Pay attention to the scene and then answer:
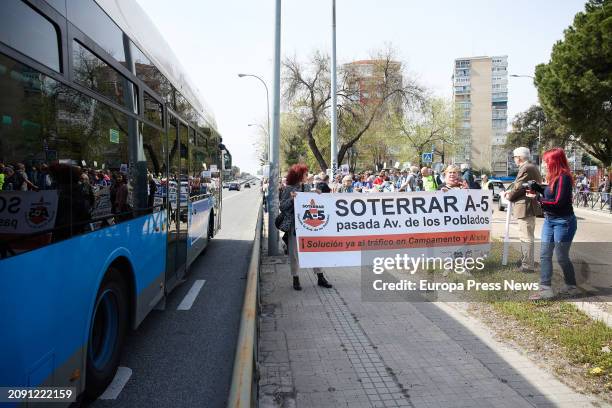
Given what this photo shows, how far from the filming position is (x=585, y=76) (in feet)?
99.3

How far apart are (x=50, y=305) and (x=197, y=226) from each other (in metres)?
5.95

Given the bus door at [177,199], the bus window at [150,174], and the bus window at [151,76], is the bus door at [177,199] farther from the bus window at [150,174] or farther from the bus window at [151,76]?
the bus window at [150,174]

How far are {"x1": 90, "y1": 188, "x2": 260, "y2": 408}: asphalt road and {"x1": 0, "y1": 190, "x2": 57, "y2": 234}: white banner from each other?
182cm

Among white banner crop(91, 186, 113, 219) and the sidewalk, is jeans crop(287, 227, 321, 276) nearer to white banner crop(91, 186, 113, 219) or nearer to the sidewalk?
the sidewalk

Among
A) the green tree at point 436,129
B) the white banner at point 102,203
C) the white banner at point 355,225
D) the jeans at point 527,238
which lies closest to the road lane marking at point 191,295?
the white banner at point 355,225

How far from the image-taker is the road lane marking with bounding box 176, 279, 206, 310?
22.1ft

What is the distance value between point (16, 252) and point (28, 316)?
361mm

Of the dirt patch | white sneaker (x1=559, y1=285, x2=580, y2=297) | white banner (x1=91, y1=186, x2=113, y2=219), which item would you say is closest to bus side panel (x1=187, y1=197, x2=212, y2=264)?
white banner (x1=91, y1=186, x2=113, y2=219)

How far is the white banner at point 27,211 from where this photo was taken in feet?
8.05

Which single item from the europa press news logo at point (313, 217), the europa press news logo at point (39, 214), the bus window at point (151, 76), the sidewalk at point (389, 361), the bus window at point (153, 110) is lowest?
the sidewalk at point (389, 361)

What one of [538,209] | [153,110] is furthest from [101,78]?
[538,209]

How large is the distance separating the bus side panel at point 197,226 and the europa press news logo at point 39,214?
4.92 meters

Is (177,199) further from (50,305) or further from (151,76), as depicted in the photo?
(50,305)

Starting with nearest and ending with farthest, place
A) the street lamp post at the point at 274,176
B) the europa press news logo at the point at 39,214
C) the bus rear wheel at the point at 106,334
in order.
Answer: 1. the europa press news logo at the point at 39,214
2. the bus rear wheel at the point at 106,334
3. the street lamp post at the point at 274,176
